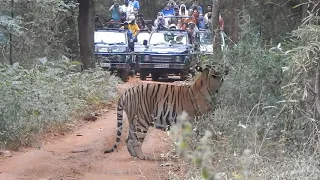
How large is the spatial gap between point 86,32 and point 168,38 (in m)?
5.62

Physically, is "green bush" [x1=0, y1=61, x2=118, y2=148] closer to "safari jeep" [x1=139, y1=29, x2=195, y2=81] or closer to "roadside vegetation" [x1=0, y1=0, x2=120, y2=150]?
"roadside vegetation" [x1=0, y1=0, x2=120, y2=150]

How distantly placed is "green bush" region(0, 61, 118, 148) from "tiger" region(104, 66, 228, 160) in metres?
1.73

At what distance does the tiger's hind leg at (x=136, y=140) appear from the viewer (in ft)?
32.1

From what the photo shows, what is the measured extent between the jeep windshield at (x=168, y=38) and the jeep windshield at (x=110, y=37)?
1.17 metres

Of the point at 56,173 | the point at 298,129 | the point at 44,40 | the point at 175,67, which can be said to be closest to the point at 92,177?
the point at 56,173

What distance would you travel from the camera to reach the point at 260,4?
9789 millimetres

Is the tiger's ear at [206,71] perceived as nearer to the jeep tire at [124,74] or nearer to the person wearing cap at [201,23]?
the jeep tire at [124,74]

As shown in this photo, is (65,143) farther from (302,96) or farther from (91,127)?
(302,96)

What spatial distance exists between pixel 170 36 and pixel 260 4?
47.9 feet

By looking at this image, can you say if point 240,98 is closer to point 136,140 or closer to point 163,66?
point 136,140

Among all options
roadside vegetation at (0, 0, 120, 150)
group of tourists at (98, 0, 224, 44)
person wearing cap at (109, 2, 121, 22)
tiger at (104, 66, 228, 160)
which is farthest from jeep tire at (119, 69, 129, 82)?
tiger at (104, 66, 228, 160)

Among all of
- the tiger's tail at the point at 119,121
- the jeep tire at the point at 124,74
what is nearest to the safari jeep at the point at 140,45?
the jeep tire at the point at 124,74

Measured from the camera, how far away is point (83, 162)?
958cm

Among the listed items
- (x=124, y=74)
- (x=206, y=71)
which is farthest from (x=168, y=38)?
(x=206, y=71)
